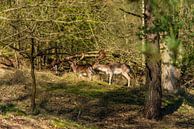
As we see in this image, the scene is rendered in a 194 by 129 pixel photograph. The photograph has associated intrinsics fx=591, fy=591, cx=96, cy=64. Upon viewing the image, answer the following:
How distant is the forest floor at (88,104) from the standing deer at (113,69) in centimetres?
134

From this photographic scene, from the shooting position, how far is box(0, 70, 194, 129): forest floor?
16109mm

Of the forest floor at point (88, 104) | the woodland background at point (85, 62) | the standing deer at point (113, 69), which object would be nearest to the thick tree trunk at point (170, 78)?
the woodland background at point (85, 62)

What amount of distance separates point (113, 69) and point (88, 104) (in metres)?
5.50

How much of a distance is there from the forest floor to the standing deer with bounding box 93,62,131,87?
1343 millimetres

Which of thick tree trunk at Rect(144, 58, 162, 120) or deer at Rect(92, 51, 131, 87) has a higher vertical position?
thick tree trunk at Rect(144, 58, 162, 120)

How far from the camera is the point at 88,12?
17938mm

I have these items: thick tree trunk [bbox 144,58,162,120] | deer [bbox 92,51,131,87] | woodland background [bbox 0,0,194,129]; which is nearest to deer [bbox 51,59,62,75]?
woodland background [bbox 0,0,194,129]

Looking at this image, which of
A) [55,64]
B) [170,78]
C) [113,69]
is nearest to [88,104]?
[170,78]

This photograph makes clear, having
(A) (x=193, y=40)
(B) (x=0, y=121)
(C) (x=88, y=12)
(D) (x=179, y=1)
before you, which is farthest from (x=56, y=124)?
(C) (x=88, y=12)

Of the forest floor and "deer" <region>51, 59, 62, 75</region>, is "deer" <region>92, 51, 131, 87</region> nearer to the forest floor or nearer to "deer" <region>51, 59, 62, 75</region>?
the forest floor

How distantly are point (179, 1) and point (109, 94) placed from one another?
10409 millimetres

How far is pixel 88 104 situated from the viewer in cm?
1794

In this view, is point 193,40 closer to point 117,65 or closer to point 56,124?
point 56,124

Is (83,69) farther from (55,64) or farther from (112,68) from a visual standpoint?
(55,64)
